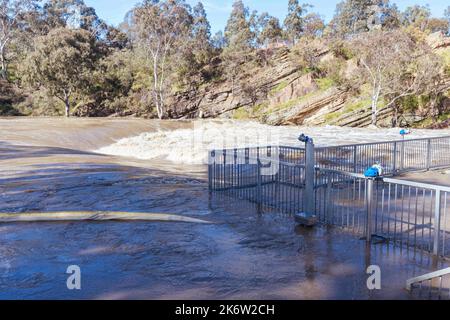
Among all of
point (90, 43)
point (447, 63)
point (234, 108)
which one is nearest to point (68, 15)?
point (90, 43)

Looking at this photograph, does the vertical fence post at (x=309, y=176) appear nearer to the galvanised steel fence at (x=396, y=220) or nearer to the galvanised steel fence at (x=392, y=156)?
the galvanised steel fence at (x=396, y=220)

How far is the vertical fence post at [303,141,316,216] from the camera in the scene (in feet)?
22.7

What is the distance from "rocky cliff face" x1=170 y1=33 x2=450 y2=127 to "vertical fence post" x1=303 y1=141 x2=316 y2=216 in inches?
1422

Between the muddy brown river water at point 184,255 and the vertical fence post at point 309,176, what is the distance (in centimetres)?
42

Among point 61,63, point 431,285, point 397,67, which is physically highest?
point 61,63

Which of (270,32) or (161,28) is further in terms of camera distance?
(270,32)

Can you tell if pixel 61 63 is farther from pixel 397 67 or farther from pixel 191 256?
pixel 191 256

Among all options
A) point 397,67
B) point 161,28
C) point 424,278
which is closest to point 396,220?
point 424,278

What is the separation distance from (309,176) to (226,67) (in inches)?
2089

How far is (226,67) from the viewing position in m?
58.5

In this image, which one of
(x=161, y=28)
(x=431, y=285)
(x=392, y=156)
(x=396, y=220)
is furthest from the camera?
(x=161, y=28)

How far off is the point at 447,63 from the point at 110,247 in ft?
144

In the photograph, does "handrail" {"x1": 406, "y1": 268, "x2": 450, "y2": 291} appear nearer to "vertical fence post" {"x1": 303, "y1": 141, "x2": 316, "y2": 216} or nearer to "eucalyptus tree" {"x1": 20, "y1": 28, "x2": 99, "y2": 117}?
"vertical fence post" {"x1": 303, "y1": 141, "x2": 316, "y2": 216}
